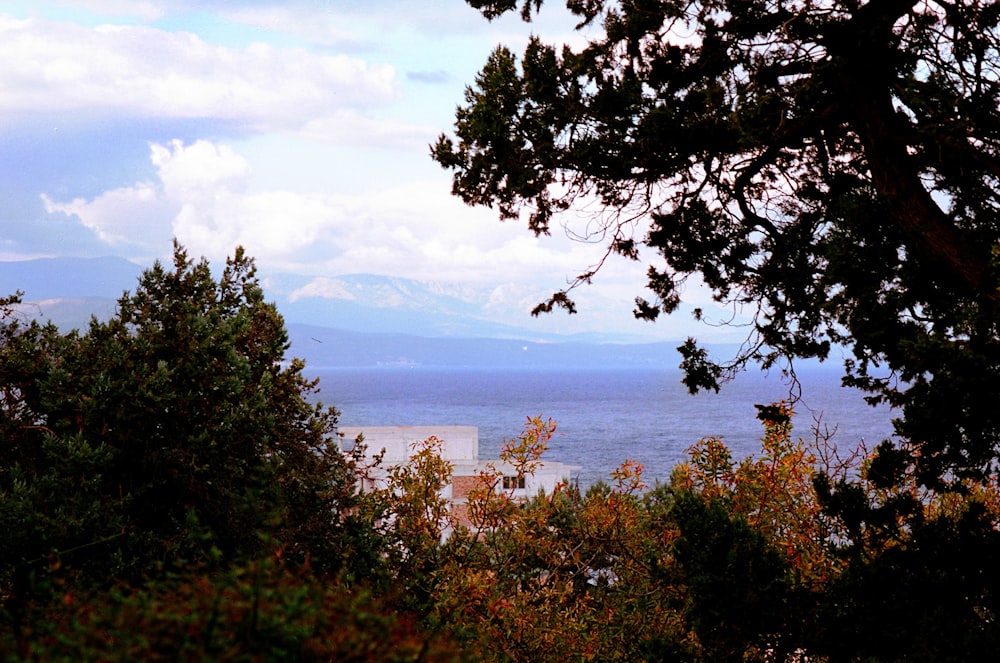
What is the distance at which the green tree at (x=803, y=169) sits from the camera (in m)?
7.99

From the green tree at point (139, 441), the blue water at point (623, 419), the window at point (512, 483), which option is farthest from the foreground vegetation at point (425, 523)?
the blue water at point (623, 419)

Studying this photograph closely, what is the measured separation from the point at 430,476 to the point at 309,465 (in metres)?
1.69

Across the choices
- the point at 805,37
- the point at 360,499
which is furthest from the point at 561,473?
the point at 805,37

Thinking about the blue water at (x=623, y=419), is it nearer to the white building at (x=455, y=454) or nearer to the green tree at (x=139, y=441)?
the white building at (x=455, y=454)

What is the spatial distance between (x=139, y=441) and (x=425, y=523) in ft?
12.3

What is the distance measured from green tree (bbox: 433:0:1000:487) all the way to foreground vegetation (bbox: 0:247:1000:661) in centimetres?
113

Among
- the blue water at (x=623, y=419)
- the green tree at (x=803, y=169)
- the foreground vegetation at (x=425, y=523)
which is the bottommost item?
the blue water at (x=623, y=419)

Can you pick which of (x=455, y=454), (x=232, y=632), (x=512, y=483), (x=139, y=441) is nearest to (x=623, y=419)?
(x=455, y=454)

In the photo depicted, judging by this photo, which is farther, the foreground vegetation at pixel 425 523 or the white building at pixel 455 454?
the white building at pixel 455 454

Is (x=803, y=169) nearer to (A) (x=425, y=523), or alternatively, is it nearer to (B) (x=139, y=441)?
(A) (x=425, y=523)

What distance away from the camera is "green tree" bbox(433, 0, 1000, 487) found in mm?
7988

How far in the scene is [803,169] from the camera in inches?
440

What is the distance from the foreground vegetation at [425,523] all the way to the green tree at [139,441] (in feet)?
0.08

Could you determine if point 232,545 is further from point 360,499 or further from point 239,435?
point 360,499
